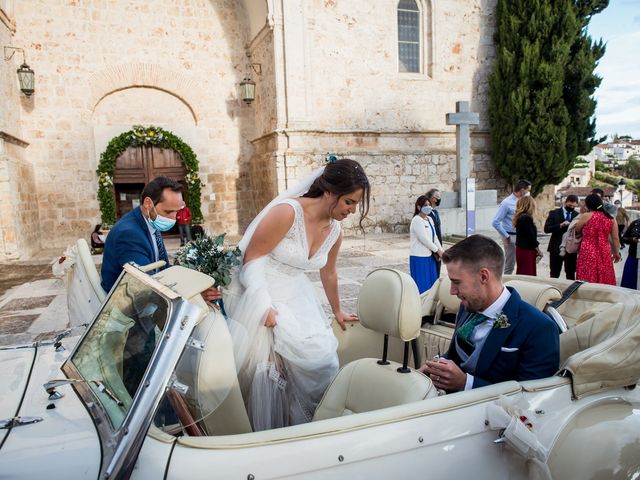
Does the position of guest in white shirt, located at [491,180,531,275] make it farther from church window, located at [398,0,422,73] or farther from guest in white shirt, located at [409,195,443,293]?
church window, located at [398,0,422,73]

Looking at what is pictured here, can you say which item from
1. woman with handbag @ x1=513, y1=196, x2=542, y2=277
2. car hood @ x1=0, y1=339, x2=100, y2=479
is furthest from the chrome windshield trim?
woman with handbag @ x1=513, y1=196, x2=542, y2=277

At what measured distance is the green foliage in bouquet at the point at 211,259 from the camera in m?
2.71

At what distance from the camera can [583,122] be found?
49.3ft

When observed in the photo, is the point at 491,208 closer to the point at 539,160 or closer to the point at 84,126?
the point at 539,160

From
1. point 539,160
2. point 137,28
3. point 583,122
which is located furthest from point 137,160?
point 583,122

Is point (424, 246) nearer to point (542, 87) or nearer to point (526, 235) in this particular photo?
point (526, 235)

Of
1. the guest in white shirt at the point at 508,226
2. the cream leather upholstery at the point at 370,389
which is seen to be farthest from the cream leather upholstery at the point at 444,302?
the guest in white shirt at the point at 508,226

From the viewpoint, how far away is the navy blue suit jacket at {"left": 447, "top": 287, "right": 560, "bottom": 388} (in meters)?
2.21

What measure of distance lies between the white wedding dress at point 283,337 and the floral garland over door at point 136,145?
11.4 meters

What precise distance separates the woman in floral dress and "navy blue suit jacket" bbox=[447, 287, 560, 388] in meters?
4.67

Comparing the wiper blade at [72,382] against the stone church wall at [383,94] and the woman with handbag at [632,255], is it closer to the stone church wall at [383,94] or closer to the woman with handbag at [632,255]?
the woman with handbag at [632,255]

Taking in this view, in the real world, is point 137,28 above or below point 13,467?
above

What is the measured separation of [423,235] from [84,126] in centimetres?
1072

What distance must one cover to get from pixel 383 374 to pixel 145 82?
1349 centimetres
